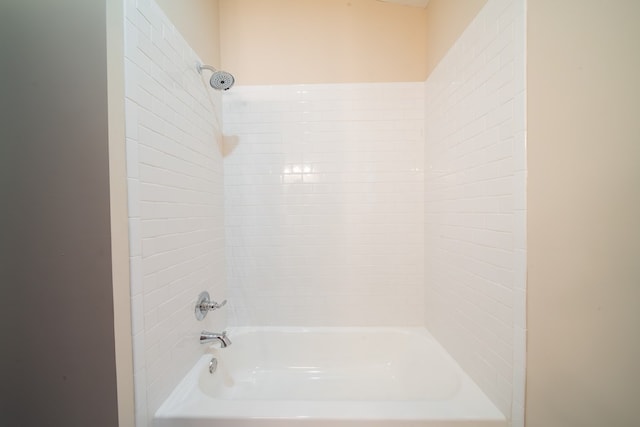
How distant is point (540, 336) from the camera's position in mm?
729

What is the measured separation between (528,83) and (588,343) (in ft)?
2.66

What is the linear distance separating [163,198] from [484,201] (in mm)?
1266

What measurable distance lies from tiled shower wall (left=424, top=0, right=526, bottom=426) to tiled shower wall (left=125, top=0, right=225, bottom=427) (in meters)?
1.25

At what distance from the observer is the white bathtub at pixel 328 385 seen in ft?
2.73

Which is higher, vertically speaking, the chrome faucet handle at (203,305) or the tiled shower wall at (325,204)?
the tiled shower wall at (325,204)

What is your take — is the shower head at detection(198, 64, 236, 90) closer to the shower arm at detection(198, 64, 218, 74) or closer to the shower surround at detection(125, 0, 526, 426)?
the shower arm at detection(198, 64, 218, 74)

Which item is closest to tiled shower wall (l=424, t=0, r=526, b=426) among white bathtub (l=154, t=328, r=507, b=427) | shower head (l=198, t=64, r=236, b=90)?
white bathtub (l=154, t=328, r=507, b=427)

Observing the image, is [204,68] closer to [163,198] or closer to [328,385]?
[163,198]

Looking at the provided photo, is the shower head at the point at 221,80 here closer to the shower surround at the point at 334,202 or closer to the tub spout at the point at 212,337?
the shower surround at the point at 334,202

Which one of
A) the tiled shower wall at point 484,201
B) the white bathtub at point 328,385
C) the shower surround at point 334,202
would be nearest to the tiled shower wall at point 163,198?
the shower surround at point 334,202

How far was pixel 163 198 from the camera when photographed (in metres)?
Result: 0.91

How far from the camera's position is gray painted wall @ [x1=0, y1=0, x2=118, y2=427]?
0.63 metres

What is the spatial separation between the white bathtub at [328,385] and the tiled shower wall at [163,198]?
0.61 ft

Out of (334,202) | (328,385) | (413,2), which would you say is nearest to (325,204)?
(334,202)
